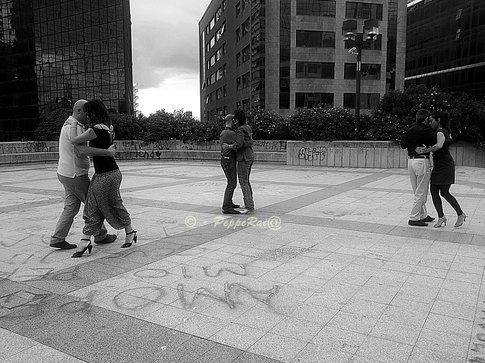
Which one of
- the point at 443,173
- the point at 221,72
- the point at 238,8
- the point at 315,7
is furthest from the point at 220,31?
the point at 443,173

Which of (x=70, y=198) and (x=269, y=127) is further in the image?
(x=269, y=127)

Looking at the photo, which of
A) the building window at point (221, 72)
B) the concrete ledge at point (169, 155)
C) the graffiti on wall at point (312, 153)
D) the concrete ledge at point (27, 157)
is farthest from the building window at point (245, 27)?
the graffiti on wall at point (312, 153)

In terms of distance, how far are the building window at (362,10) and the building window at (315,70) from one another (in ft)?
21.4

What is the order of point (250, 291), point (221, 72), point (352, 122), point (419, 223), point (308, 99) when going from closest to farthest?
point (250, 291) → point (419, 223) → point (352, 122) → point (308, 99) → point (221, 72)

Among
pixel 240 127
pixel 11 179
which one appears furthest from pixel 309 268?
pixel 11 179

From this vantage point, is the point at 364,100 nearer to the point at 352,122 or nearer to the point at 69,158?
the point at 352,122

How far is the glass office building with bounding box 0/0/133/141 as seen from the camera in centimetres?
5509

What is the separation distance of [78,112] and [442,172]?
5.36m

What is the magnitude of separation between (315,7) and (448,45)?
27.7 m

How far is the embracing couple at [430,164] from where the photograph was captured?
6.59 m

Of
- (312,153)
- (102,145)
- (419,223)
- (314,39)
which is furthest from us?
(314,39)

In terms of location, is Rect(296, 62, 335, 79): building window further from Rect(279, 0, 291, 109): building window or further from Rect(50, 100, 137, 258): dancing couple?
Rect(50, 100, 137, 258): dancing couple

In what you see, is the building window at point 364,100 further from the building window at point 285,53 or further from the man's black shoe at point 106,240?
the man's black shoe at point 106,240

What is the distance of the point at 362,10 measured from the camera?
51094mm
